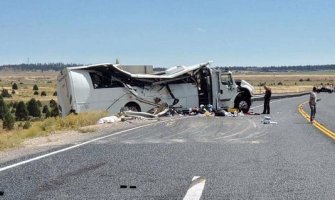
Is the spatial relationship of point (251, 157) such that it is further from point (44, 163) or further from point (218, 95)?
point (218, 95)

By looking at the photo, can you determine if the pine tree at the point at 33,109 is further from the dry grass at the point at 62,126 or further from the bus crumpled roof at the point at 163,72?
the dry grass at the point at 62,126

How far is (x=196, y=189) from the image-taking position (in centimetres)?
718

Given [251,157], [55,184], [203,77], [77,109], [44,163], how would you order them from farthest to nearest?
[203,77], [77,109], [251,157], [44,163], [55,184]

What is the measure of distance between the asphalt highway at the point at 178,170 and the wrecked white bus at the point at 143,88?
12093mm

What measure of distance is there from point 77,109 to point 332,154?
55.5ft

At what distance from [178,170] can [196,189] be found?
1.82 m

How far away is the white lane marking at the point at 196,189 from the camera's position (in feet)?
22.0

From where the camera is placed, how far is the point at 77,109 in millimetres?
26250

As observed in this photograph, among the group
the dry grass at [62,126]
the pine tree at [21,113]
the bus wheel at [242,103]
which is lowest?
the pine tree at [21,113]

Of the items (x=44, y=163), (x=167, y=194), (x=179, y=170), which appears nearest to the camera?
(x=167, y=194)

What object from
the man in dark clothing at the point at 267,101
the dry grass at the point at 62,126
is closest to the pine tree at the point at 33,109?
the man in dark clothing at the point at 267,101

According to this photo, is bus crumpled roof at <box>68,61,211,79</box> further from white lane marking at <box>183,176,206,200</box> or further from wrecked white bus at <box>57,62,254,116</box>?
white lane marking at <box>183,176,206,200</box>

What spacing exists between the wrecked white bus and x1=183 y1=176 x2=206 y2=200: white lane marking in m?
18.9

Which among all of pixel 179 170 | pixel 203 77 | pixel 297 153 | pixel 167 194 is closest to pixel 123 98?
pixel 203 77
